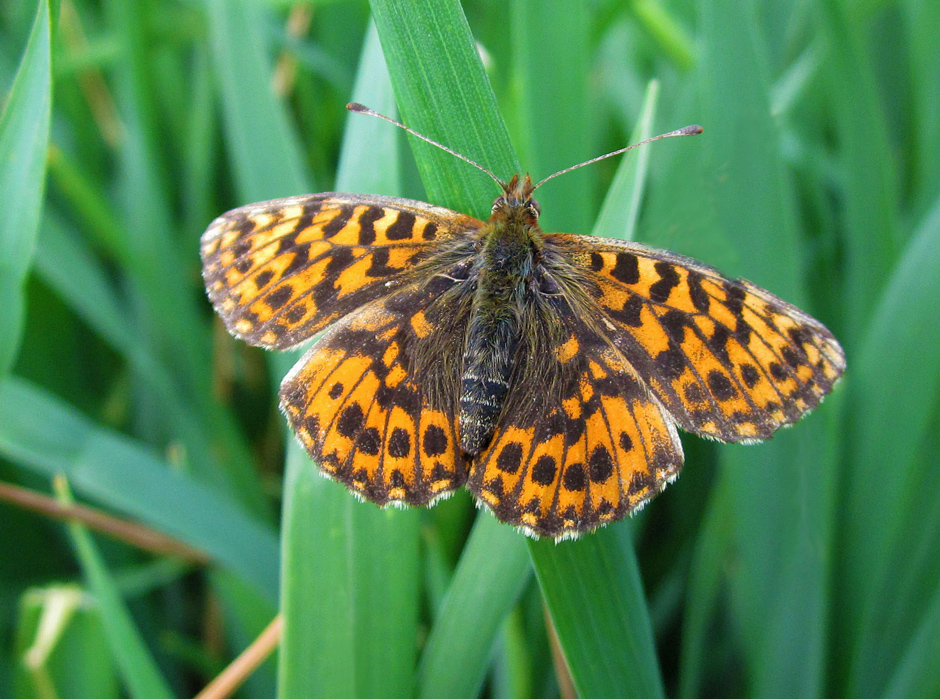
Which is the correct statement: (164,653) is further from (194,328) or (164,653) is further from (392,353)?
(392,353)

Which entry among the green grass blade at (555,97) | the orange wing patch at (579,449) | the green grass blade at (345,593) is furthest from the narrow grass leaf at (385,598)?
the green grass blade at (555,97)

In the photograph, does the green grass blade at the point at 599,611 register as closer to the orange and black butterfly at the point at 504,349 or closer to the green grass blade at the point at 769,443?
the orange and black butterfly at the point at 504,349

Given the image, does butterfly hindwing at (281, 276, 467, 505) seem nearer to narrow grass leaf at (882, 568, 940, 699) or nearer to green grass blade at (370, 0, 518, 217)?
green grass blade at (370, 0, 518, 217)

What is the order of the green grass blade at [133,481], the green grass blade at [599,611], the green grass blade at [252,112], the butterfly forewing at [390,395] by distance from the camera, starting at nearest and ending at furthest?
the green grass blade at [599,611] → the butterfly forewing at [390,395] → the green grass blade at [133,481] → the green grass blade at [252,112]

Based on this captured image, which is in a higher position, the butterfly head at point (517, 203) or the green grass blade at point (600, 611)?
the butterfly head at point (517, 203)

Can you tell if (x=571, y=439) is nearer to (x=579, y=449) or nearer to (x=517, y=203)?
(x=579, y=449)

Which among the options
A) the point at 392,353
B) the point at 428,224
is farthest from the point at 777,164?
the point at 392,353

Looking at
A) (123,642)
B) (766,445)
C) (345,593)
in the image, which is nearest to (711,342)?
(766,445)
